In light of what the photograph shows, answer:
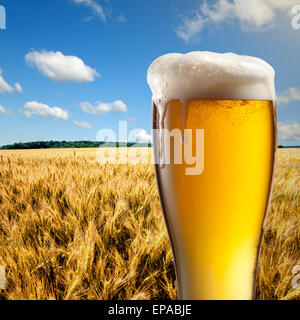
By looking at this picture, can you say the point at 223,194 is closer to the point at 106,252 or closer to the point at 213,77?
the point at 213,77

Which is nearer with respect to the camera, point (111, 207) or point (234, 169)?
point (234, 169)

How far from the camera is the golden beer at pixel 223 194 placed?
0.75m

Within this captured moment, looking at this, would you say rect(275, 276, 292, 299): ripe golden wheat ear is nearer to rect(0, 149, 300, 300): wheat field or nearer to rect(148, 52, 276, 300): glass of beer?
rect(0, 149, 300, 300): wheat field

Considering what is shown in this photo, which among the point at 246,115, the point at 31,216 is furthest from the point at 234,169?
the point at 31,216

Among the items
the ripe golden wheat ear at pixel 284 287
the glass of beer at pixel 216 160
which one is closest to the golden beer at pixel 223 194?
the glass of beer at pixel 216 160

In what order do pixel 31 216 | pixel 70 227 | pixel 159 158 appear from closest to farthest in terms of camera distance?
pixel 159 158 < pixel 70 227 < pixel 31 216

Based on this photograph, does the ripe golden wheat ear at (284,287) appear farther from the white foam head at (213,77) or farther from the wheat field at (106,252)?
the white foam head at (213,77)

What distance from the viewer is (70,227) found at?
1.34m

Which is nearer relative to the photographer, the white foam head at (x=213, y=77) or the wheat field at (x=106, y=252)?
the white foam head at (x=213, y=77)

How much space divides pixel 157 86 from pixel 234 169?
35 centimetres

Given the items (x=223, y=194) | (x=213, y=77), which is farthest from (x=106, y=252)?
(x=213, y=77)

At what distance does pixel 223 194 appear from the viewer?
0.76m

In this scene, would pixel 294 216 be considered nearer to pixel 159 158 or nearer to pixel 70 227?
pixel 159 158

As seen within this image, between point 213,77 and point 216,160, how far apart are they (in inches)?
9.1
